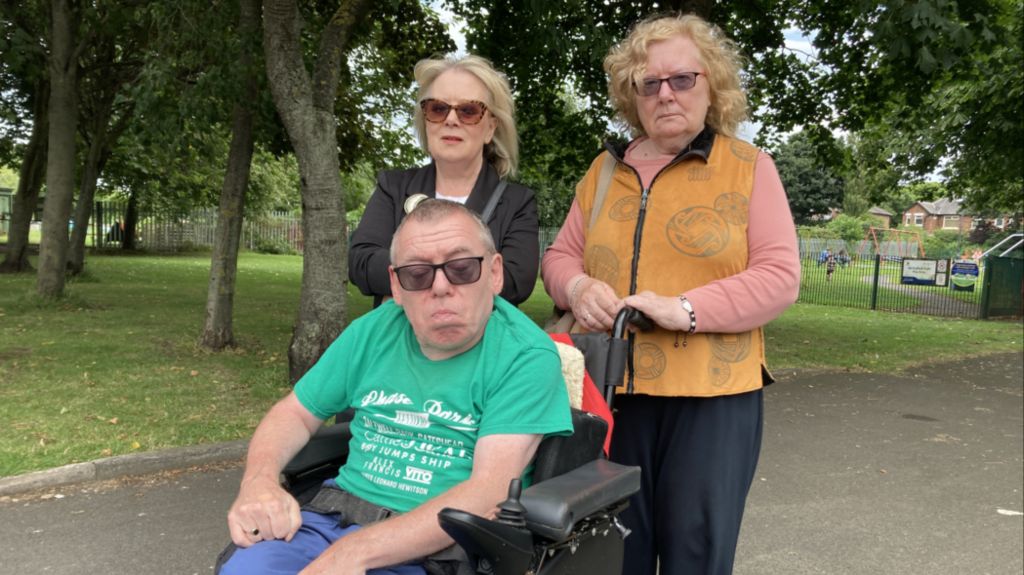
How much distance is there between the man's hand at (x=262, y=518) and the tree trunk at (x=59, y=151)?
1193 centimetres

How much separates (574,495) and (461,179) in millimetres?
1270

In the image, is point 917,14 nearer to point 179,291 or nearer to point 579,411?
point 579,411

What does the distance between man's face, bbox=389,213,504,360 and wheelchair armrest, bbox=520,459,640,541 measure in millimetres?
477

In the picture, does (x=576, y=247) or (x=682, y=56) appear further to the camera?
(x=576, y=247)

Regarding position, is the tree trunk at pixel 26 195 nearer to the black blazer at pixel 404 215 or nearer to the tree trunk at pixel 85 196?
the tree trunk at pixel 85 196

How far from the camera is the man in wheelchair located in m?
1.90

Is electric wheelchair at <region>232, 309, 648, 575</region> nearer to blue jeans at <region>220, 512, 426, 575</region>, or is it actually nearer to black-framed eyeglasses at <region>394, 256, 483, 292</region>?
blue jeans at <region>220, 512, 426, 575</region>

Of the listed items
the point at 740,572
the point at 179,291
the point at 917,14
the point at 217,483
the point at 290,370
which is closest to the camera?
the point at 740,572

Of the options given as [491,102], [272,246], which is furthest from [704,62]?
[272,246]

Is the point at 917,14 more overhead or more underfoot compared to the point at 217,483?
more overhead

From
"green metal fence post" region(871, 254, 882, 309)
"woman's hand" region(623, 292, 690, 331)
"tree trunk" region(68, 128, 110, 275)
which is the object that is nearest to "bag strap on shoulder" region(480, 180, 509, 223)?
"woman's hand" region(623, 292, 690, 331)

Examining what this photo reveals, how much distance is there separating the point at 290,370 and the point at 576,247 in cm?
554

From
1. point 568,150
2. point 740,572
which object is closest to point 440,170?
point 740,572

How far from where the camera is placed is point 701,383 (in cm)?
220
